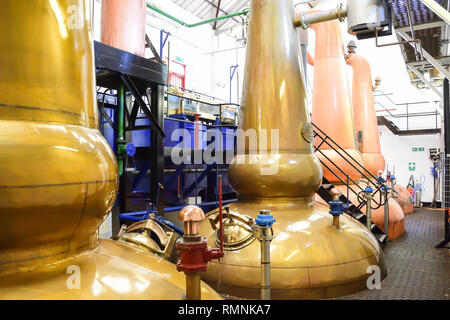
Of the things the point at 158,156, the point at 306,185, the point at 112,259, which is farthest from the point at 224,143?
the point at 112,259

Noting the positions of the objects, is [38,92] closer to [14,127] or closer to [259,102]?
[14,127]

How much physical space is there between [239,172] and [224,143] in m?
4.87

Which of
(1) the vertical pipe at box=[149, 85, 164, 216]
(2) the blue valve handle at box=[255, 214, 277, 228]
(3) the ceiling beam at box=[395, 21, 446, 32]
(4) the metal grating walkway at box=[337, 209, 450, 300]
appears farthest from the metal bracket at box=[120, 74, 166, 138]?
(3) the ceiling beam at box=[395, 21, 446, 32]

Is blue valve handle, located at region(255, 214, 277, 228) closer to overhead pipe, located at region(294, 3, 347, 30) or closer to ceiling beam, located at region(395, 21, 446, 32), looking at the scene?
overhead pipe, located at region(294, 3, 347, 30)

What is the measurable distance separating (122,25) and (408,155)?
15.1m

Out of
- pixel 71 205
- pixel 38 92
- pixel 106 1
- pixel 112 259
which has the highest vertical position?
pixel 106 1

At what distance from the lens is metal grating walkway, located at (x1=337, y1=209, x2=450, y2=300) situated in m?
3.40

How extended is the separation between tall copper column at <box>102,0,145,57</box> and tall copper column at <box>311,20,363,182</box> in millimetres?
4074

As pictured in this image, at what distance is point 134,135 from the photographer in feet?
21.0

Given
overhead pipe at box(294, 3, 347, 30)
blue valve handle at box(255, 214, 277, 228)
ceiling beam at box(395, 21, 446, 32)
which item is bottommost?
blue valve handle at box(255, 214, 277, 228)

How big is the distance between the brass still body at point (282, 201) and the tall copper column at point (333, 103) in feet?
10.5

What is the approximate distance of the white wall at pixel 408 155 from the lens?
15023 millimetres

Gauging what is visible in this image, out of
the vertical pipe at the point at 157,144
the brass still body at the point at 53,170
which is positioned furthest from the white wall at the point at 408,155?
the brass still body at the point at 53,170

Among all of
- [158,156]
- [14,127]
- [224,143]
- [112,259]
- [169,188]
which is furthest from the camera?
[224,143]
